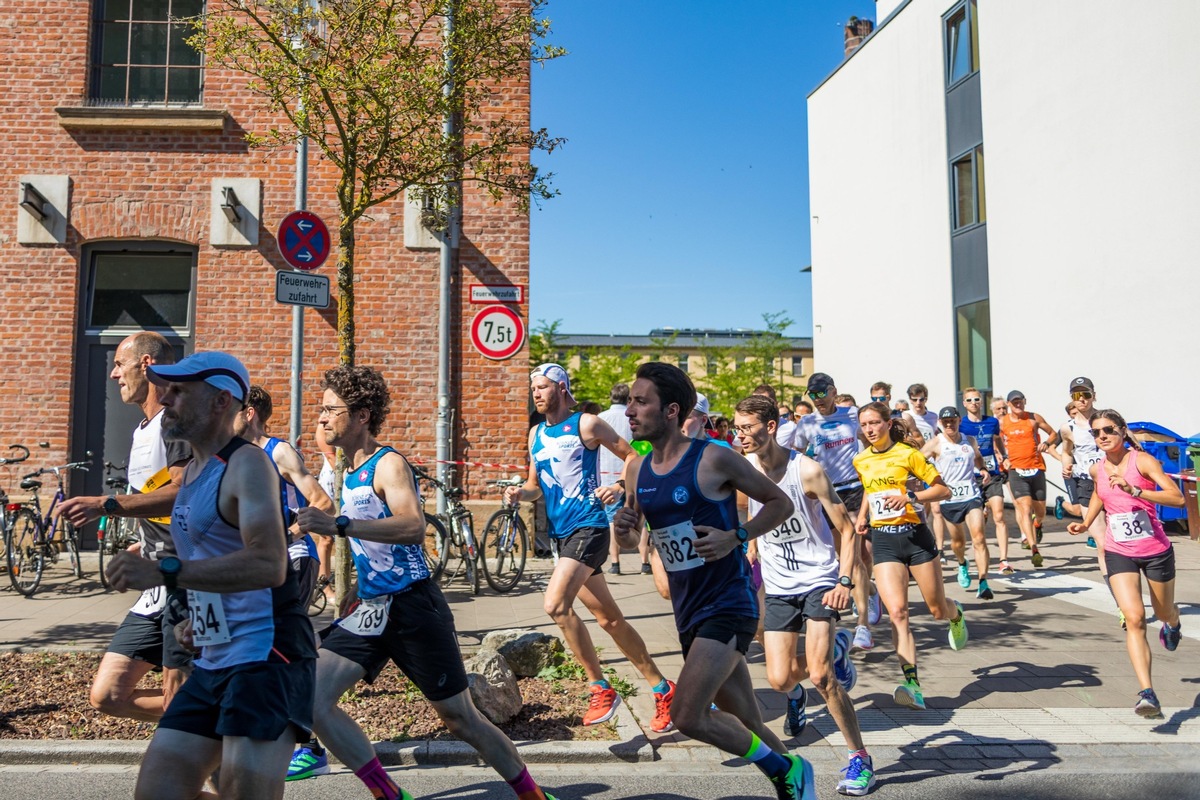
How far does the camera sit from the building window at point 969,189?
22.5m

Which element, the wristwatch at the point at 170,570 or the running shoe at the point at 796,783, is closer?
the wristwatch at the point at 170,570

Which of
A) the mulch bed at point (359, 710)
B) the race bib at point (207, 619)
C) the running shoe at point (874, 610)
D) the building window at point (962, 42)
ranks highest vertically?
the building window at point (962, 42)

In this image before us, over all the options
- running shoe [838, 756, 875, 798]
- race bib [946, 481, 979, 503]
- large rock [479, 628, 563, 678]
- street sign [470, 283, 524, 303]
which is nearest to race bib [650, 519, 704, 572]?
running shoe [838, 756, 875, 798]

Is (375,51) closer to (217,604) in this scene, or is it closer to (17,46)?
→ (217,604)

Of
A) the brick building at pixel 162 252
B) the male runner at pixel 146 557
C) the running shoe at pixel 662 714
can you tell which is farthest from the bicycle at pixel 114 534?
the running shoe at pixel 662 714

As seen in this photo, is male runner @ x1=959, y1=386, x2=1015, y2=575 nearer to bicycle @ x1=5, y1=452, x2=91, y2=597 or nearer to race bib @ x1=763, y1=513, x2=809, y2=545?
race bib @ x1=763, y1=513, x2=809, y2=545

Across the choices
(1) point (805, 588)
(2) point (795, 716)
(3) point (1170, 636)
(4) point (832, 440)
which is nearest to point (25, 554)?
(4) point (832, 440)

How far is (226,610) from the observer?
3.07m

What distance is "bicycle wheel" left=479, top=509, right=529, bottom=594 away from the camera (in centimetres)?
1045

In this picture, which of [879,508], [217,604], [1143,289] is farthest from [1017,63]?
[217,604]

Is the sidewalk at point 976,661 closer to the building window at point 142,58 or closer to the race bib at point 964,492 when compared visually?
the race bib at point 964,492

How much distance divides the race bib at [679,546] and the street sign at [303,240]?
4.76 m

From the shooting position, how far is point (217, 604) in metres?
3.07

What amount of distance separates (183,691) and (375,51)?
556 centimetres
